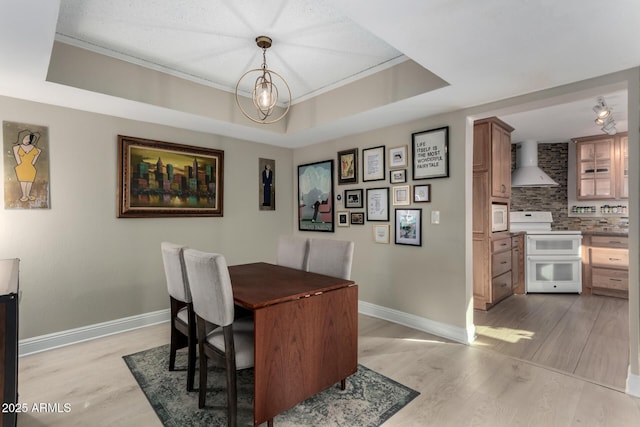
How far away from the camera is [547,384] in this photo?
2193mm

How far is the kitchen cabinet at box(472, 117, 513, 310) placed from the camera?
3.68m

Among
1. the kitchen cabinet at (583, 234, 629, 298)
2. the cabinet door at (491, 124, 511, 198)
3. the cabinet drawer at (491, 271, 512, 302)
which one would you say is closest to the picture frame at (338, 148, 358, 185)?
the cabinet door at (491, 124, 511, 198)

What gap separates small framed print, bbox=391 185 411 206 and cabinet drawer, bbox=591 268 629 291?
126 inches

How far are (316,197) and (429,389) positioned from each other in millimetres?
2730

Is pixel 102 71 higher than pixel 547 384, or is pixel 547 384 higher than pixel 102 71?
pixel 102 71

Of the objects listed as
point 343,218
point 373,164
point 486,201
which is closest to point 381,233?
point 343,218

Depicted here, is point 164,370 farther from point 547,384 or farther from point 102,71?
point 547,384

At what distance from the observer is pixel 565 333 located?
3057 mm

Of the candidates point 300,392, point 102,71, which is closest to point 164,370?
point 300,392

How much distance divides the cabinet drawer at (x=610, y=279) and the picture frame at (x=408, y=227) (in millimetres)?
3066

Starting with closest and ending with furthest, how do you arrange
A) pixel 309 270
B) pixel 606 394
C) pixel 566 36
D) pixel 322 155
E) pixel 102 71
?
1. pixel 566 36
2. pixel 606 394
3. pixel 102 71
4. pixel 309 270
5. pixel 322 155

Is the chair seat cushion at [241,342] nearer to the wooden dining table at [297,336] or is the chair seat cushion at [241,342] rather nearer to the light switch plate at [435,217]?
the wooden dining table at [297,336]

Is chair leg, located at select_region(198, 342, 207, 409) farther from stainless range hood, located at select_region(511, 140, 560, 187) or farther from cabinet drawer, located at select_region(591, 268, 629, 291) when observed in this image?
cabinet drawer, located at select_region(591, 268, 629, 291)

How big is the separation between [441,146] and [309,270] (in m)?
1.73
